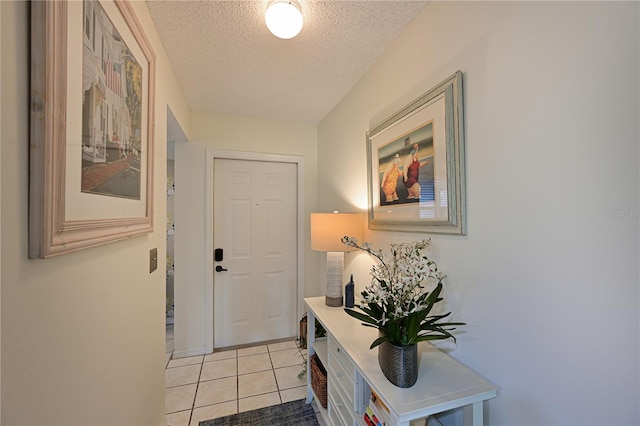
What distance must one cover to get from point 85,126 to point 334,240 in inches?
53.3

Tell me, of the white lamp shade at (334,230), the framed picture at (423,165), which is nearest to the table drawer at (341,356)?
the white lamp shade at (334,230)

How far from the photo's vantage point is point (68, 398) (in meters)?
0.70

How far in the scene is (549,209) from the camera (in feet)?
2.65

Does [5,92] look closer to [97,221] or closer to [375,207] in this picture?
[97,221]

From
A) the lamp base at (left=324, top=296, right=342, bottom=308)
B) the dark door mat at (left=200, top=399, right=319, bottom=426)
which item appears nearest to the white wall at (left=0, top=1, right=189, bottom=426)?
the dark door mat at (left=200, top=399, right=319, bottom=426)

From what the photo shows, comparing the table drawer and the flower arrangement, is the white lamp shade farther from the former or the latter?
the flower arrangement

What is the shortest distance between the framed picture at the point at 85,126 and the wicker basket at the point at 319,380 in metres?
1.33

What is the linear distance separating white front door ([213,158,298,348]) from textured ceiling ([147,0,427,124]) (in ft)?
2.45

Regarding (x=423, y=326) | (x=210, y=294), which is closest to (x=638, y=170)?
(x=423, y=326)

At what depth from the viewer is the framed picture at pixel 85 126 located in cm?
57

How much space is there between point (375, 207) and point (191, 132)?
2.00 meters

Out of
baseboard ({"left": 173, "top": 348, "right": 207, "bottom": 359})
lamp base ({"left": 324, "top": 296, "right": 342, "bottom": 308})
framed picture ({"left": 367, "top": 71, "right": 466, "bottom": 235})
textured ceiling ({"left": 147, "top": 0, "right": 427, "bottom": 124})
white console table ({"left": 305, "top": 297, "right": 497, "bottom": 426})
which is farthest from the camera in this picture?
baseboard ({"left": 173, "top": 348, "right": 207, "bottom": 359})

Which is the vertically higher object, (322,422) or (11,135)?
(11,135)

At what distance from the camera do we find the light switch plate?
135 cm
